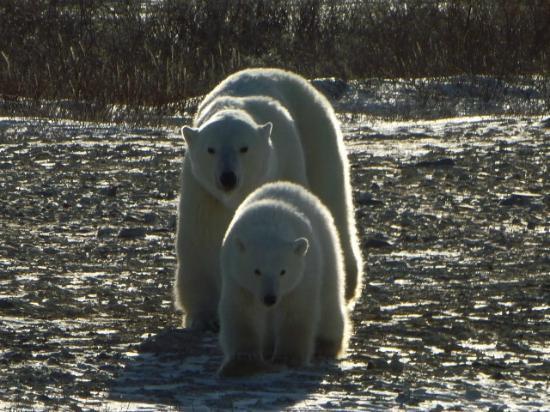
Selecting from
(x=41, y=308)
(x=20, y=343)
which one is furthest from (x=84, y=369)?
(x=41, y=308)

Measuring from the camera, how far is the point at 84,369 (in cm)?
466

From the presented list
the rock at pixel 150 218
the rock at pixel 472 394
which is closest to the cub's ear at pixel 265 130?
the rock at pixel 472 394

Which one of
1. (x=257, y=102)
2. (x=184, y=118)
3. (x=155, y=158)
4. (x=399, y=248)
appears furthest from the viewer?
(x=184, y=118)

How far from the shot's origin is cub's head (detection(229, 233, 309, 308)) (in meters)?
4.56

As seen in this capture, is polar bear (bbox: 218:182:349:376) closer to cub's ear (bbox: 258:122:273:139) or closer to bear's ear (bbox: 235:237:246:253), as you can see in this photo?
bear's ear (bbox: 235:237:246:253)

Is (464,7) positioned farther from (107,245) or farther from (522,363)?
(522,363)

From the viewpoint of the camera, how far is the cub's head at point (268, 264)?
4.56 m

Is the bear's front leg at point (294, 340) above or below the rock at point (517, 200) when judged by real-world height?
below

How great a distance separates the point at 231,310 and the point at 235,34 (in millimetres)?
13934

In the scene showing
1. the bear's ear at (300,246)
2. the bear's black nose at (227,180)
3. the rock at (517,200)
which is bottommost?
the rock at (517,200)

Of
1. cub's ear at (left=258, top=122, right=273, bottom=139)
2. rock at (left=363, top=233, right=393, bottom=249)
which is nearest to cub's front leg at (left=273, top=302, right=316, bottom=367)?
cub's ear at (left=258, top=122, right=273, bottom=139)

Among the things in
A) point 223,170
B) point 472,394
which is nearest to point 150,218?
point 223,170

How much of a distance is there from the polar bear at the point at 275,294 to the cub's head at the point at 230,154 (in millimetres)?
538

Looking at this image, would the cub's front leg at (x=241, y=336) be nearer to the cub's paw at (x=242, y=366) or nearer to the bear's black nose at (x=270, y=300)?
the cub's paw at (x=242, y=366)
